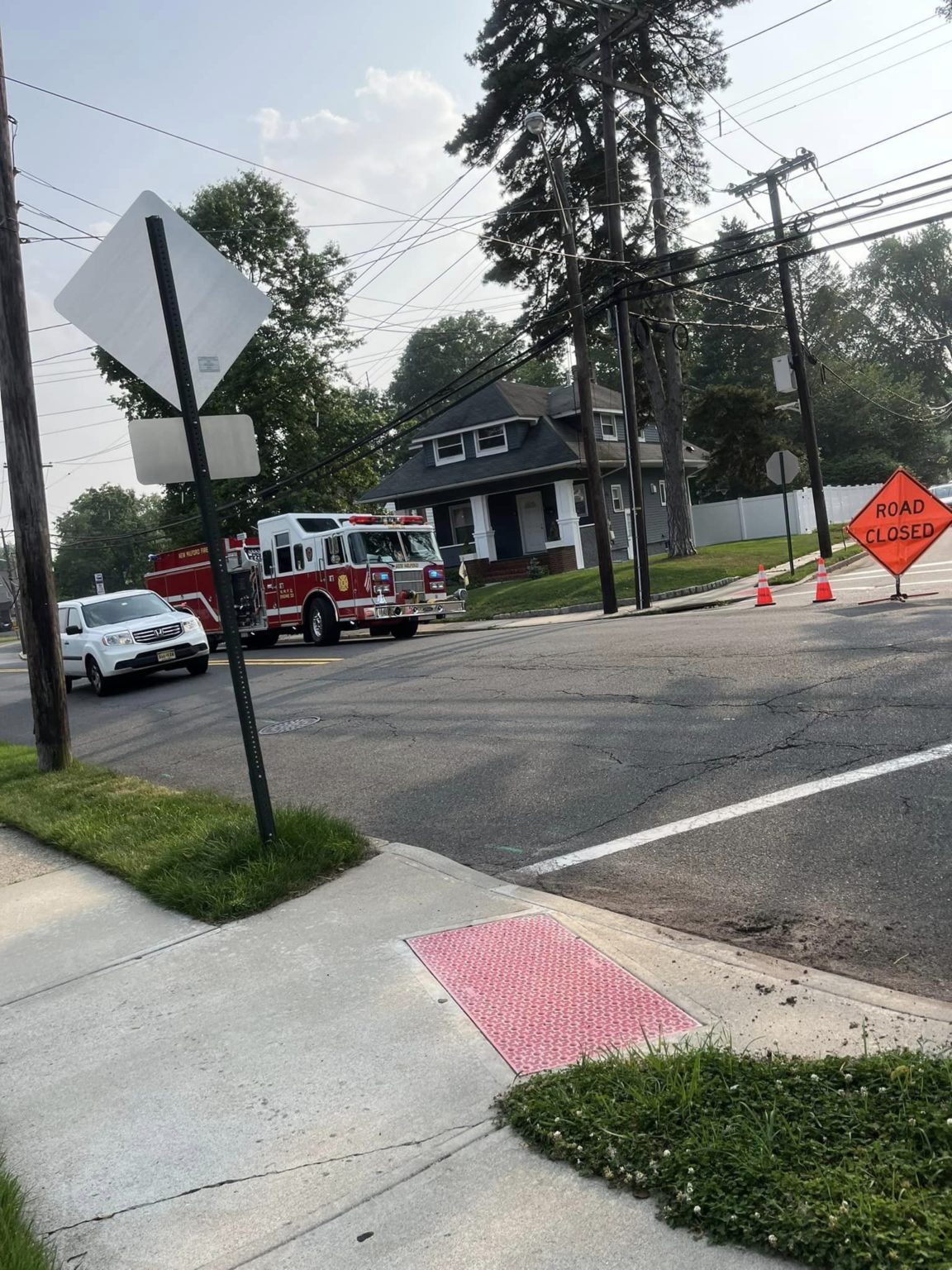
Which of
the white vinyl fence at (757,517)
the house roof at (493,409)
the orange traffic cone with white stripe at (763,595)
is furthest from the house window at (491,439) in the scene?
the orange traffic cone with white stripe at (763,595)

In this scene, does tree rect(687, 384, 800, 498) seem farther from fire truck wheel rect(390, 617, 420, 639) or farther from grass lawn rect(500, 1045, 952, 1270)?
grass lawn rect(500, 1045, 952, 1270)

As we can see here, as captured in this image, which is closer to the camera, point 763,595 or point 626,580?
point 763,595

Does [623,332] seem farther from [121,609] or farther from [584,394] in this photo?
[121,609]

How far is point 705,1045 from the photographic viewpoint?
3.22m

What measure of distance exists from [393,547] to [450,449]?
54.3 ft

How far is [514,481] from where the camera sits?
36562mm

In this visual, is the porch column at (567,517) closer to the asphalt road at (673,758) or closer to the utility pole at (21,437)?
the asphalt road at (673,758)

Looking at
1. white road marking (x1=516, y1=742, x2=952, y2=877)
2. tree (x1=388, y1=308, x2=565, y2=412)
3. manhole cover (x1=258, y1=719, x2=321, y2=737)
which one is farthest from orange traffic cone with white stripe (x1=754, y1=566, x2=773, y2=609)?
tree (x1=388, y1=308, x2=565, y2=412)

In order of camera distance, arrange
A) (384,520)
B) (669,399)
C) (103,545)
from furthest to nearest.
A: (103,545)
(669,399)
(384,520)

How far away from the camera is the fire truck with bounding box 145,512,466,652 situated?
23156 mm

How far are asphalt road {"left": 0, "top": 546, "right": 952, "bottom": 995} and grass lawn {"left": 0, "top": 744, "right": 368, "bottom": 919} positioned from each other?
2.45 feet

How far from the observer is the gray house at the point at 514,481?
35938 mm

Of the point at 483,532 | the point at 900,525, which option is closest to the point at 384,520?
the point at 900,525

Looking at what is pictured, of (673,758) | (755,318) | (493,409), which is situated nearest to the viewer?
(673,758)
